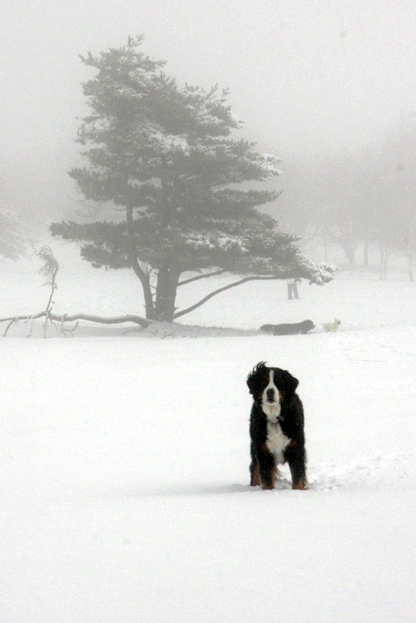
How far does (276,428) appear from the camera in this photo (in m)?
4.66

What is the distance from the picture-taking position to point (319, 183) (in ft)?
187

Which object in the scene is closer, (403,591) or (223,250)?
(403,591)

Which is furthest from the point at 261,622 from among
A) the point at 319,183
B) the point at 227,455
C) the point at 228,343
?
the point at 319,183

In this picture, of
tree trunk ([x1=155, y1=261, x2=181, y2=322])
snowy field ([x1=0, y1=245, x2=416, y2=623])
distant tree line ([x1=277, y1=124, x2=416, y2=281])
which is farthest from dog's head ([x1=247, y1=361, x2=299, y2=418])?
distant tree line ([x1=277, y1=124, x2=416, y2=281])

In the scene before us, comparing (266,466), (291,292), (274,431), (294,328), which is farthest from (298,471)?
(291,292)

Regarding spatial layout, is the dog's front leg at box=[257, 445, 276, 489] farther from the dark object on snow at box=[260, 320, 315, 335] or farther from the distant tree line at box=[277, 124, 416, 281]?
the distant tree line at box=[277, 124, 416, 281]

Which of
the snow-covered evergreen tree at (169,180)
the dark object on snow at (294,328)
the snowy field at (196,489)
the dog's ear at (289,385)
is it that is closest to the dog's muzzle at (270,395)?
the dog's ear at (289,385)

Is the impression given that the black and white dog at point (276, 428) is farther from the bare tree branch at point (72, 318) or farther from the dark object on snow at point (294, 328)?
the dark object on snow at point (294, 328)

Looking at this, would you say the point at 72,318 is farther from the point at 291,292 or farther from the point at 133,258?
the point at 291,292

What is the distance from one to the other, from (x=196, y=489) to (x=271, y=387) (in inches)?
54.9

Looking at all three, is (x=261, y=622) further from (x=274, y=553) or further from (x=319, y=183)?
(x=319, y=183)

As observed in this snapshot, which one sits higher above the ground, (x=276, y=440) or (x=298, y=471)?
(x=276, y=440)

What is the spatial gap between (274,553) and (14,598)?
46.5 inches

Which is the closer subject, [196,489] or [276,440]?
[276,440]
